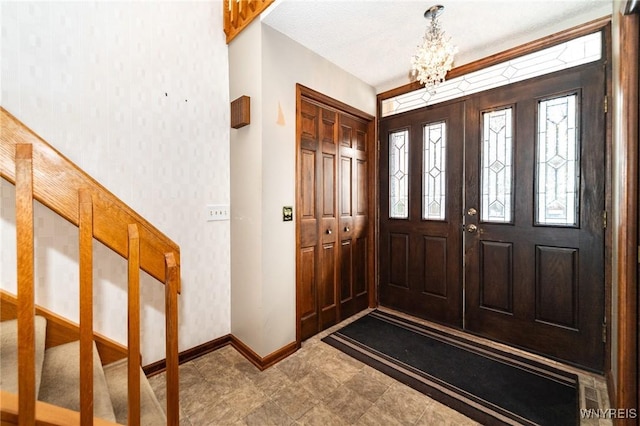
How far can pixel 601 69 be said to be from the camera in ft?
5.93

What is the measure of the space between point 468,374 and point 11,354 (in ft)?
8.40

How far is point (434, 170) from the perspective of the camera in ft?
8.52

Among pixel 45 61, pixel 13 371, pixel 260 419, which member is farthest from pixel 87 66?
pixel 260 419

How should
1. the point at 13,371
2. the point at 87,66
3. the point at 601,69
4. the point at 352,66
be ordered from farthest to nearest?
the point at 352,66, the point at 601,69, the point at 87,66, the point at 13,371

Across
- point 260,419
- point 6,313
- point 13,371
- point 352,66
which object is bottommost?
point 260,419

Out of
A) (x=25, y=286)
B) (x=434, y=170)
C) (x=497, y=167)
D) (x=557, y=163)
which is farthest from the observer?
(x=434, y=170)

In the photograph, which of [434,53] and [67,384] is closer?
[67,384]

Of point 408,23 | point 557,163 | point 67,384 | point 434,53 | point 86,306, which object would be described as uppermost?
point 408,23

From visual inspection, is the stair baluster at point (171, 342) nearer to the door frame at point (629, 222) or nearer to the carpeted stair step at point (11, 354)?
the carpeted stair step at point (11, 354)

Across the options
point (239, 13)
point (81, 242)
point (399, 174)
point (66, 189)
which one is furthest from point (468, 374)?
point (239, 13)

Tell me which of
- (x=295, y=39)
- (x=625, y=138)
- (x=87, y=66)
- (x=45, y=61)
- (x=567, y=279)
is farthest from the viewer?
(x=295, y=39)

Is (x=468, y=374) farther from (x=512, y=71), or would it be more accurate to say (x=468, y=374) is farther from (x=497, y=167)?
(x=512, y=71)

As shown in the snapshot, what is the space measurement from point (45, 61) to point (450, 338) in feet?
11.3

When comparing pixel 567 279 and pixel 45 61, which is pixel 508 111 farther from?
pixel 45 61
